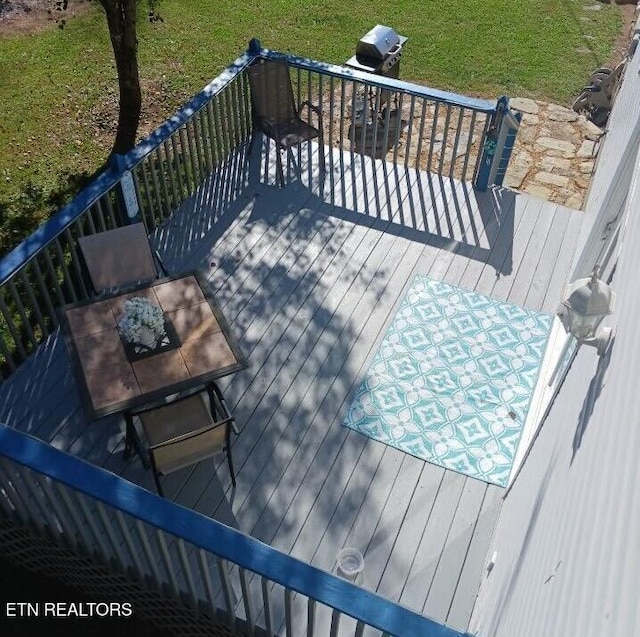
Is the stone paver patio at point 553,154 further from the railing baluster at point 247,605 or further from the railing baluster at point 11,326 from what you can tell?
the railing baluster at point 247,605

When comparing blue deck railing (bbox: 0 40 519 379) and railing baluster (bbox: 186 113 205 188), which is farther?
railing baluster (bbox: 186 113 205 188)

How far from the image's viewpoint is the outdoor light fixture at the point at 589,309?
99.7 inches

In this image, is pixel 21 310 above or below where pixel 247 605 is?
above

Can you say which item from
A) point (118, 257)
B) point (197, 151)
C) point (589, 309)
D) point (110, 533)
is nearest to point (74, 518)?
point (110, 533)

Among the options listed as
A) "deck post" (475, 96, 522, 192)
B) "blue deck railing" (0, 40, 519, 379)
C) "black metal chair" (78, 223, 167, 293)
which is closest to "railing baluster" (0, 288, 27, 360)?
"blue deck railing" (0, 40, 519, 379)

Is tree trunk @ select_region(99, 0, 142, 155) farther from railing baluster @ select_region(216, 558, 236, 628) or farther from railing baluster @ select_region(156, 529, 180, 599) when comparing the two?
railing baluster @ select_region(216, 558, 236, 628)

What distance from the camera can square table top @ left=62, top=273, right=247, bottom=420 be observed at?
4.06 m

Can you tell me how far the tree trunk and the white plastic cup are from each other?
5488 millimetres

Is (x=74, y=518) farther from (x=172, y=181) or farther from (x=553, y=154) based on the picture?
(x=553, y=154)

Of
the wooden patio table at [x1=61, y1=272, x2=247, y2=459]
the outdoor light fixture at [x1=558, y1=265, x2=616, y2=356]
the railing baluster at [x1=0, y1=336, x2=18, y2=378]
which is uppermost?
the outdoor light fixture at [x1=558, y1=265, x2=616, y2=356]

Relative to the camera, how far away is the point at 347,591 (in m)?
2.69

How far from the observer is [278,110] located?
266 inches

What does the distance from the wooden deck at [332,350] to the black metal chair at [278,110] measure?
37cm

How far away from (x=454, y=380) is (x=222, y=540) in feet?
8.31
